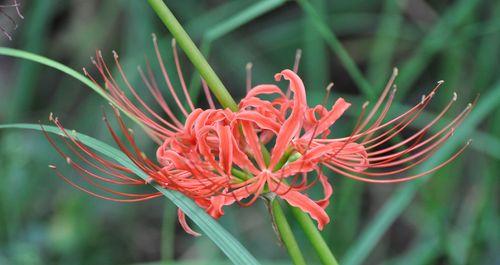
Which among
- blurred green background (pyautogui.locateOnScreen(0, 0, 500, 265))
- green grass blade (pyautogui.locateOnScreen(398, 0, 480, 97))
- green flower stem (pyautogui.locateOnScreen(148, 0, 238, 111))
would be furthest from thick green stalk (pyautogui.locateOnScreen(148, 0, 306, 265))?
green grass blade (pyautogui.locateOnScreen(398, 0, 480, 97))

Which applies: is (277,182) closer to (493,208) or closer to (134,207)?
(493,208)

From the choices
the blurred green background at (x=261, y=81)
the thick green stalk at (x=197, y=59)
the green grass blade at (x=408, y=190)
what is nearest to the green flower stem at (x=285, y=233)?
the thick green stalk at (x=197, y=59)

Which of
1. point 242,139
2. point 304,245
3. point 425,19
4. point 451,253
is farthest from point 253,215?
point 242,139

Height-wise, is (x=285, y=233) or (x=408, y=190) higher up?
(x=285, y=233)

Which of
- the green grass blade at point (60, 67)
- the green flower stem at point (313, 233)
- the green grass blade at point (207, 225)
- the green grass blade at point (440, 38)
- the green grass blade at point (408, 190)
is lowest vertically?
the green grass blade at point (408, 190)

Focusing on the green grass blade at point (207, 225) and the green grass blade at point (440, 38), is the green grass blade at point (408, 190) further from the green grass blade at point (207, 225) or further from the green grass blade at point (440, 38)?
the green grass blade at point (207, 225)

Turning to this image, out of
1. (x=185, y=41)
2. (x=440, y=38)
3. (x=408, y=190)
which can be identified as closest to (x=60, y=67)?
(x=185, y=41)

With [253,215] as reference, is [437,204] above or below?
below

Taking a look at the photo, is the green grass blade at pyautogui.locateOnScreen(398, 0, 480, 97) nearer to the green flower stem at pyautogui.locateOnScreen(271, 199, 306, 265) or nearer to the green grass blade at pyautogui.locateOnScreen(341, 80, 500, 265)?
the green grass blade at pyautogui.locateOnScreen(341, 80, 500, 265)

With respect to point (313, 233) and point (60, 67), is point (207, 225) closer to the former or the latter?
point (313, 233)
